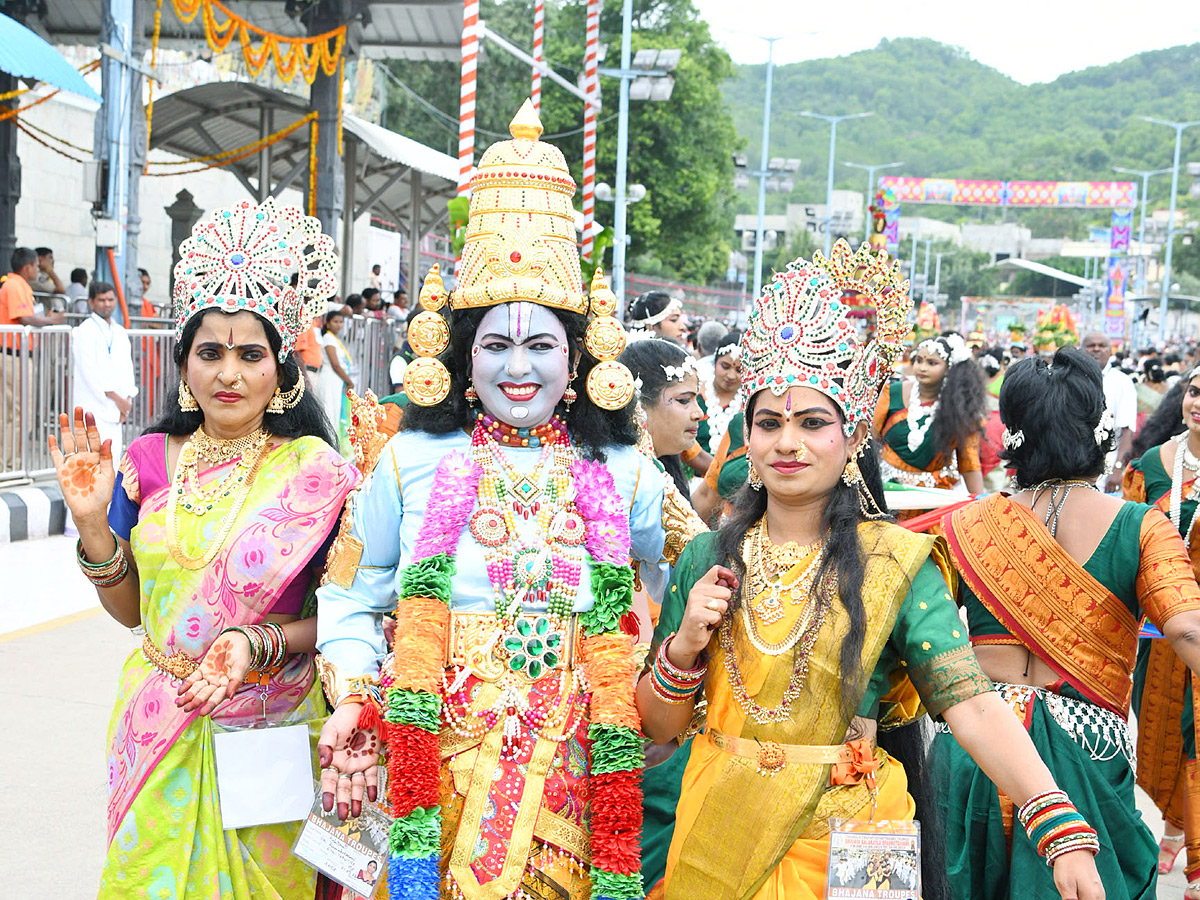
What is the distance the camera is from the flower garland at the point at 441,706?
269cm

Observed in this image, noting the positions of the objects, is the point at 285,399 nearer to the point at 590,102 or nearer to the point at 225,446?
the point at 225,446

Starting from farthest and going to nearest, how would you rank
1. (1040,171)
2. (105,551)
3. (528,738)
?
1. (1040,171)
2. (105,551)
3. (528,738)

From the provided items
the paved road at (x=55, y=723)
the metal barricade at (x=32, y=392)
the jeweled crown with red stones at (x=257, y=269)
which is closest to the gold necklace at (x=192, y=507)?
the jeweled crown with red stones at (x=257, y=269)

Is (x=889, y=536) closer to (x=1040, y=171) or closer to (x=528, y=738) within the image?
(x=528, y=738)

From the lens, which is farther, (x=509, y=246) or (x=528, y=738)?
(x=509, y=246)

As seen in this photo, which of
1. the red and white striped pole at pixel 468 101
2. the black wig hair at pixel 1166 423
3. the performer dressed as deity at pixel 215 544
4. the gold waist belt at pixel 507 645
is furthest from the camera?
the red and white striped pole at pixel 468 101

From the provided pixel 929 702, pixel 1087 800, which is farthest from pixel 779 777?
pixel 1087 800

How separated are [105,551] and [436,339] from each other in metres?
1.06

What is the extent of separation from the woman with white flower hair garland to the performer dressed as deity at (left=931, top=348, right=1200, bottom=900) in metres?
4.39

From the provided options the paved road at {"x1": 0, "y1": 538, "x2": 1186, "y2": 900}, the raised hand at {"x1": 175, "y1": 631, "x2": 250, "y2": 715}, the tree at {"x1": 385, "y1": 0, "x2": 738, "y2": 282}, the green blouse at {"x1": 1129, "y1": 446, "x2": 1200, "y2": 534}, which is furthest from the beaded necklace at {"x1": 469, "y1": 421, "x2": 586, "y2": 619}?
the tree at {"x1": 385, "y1": 0, "x2": 738, "y2": 282}

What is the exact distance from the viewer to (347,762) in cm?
276

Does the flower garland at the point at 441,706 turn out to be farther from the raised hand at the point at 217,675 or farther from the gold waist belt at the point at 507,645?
the raised hand at the point at 217,675

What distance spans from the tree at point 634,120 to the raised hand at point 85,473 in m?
34.4

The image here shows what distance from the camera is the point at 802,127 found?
389ft
